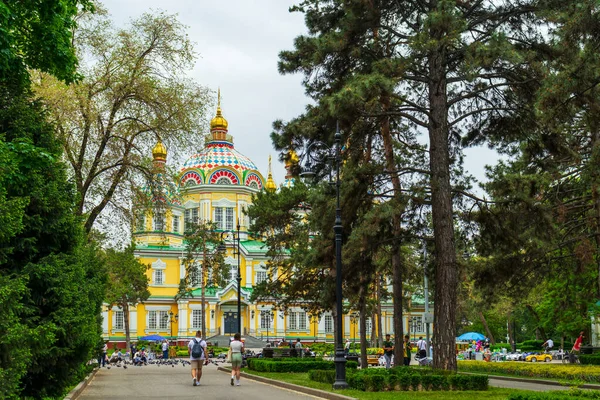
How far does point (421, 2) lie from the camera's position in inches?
872

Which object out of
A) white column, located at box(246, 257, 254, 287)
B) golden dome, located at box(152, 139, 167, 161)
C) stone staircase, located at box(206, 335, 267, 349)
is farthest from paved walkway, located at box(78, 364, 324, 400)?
white column, located at box(246, 257, 254, 287)

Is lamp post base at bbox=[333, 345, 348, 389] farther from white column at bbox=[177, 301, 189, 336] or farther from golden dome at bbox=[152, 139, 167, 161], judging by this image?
white column at bbox=[177, 301, 189, 336]

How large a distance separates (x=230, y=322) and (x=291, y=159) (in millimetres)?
52442

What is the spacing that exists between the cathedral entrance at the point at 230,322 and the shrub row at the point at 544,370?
4125 centimetres

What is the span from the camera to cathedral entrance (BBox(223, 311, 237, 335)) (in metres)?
73.8

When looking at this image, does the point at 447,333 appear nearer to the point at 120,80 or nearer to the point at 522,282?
the point at 522,282

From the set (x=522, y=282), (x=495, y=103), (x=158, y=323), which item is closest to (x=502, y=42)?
(x=495, y=103)

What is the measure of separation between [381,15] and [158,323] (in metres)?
58.2

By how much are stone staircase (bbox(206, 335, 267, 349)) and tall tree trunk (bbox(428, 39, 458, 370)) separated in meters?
48.4

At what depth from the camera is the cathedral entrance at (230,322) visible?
242 ft

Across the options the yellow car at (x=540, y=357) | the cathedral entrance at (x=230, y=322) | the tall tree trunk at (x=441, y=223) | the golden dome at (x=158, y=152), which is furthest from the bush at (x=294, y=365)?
the cathedral entrance at (x=230, y=322)

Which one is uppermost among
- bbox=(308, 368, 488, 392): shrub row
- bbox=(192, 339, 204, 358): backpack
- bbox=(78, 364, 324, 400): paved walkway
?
bbox=(192, 339, 204, 358): backpack

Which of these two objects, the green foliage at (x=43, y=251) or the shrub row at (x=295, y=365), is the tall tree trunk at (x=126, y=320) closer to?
the shrub row at (x=295, y=365)

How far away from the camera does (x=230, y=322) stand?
74.1m
